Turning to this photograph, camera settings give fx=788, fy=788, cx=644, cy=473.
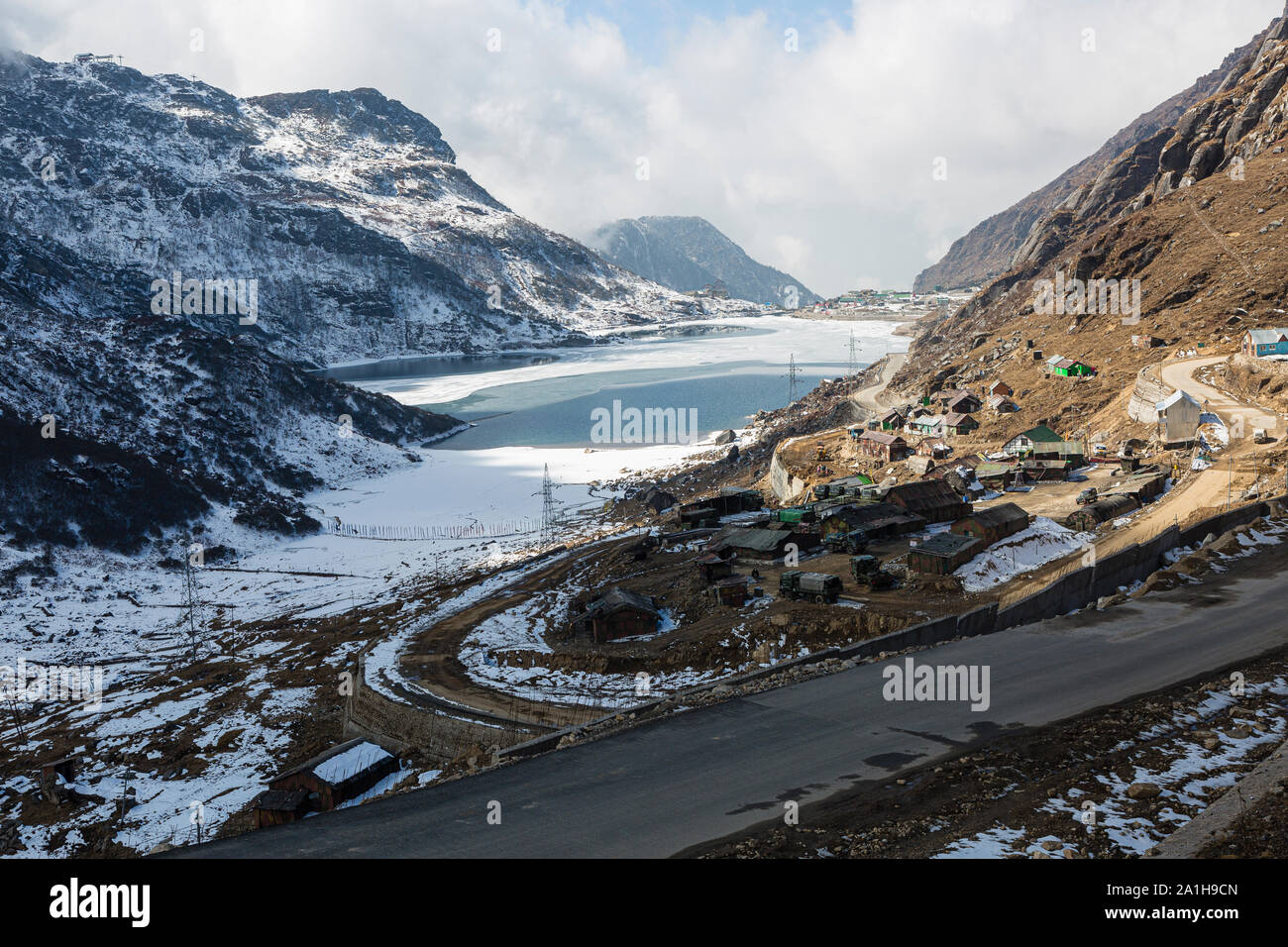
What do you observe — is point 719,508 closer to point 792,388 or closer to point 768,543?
point 768,543

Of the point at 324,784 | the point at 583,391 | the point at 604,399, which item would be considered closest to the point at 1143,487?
the point at 324,784

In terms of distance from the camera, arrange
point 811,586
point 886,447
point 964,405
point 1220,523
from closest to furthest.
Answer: point 1220,523, point 811,586, point 886,447, point 964,405

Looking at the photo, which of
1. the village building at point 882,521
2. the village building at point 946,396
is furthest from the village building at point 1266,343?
the village building at point 882,521

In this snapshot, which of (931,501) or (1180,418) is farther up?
(1180,418)

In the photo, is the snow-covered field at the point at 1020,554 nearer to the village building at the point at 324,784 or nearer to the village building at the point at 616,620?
the village building at the point at 616,620

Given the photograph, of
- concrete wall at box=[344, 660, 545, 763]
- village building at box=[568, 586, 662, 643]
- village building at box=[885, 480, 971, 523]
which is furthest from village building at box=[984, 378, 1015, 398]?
concrete wall at box=[344, 660, 545, 763]

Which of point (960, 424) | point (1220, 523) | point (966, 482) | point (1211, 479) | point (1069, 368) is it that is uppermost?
point (1069, 368)
